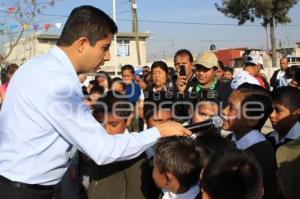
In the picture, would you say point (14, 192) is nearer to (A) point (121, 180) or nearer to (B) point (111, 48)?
(A) point (121, 180)

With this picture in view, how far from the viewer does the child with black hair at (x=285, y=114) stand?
3637mm

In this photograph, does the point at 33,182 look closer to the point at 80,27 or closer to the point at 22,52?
the point at 80,27

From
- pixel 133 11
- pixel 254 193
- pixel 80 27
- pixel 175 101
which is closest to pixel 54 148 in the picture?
pixel 80 27

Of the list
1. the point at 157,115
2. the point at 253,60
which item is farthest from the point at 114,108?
the point at 253,60

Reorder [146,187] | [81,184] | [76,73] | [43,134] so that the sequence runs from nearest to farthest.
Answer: [43,134]
[76,73]
[146,187]
[81,184]

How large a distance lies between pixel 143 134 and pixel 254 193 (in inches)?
32.2

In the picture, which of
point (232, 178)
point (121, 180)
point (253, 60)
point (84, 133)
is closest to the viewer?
point (232, 178)

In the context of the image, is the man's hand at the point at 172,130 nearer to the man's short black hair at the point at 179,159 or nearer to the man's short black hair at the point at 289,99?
the man's short black hair at the point at 179,159

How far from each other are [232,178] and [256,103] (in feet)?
4.26

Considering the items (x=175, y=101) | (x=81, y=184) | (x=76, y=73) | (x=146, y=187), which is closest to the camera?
(x=76, y=73)

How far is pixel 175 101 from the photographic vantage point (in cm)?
420

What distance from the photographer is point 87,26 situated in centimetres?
272

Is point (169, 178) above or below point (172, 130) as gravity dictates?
below

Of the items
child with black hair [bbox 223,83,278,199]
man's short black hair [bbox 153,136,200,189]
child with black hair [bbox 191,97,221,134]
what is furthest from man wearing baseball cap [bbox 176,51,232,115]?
man's short black hair [bbox 153,136,200,189]
